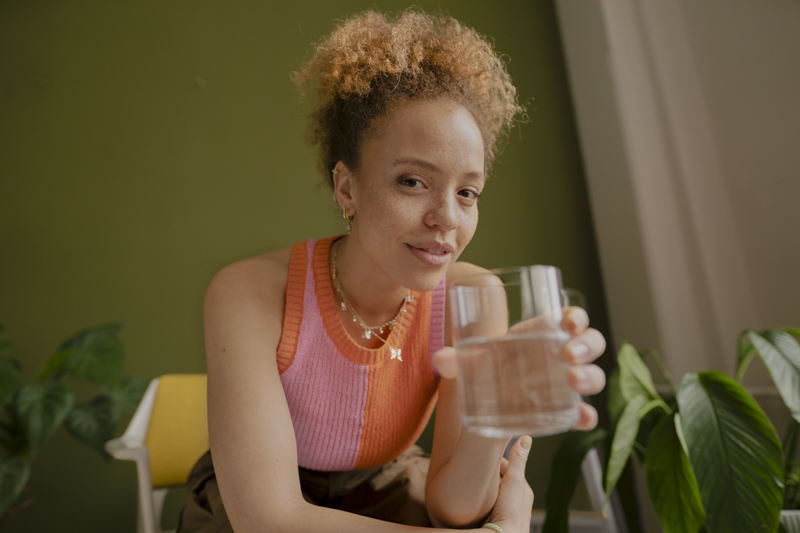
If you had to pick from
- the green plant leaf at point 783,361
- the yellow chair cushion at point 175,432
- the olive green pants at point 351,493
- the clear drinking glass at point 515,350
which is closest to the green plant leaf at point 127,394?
the yellow chair cushion at point 175,432

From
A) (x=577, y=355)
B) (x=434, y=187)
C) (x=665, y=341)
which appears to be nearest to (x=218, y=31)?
(x=434, y=187)

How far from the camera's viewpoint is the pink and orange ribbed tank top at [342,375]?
3.35 feet

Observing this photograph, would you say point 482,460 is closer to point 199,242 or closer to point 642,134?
point 642,134

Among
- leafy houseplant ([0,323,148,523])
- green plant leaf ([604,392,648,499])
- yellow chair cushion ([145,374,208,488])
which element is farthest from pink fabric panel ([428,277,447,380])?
leafy houseplant ([0,323,148,523])

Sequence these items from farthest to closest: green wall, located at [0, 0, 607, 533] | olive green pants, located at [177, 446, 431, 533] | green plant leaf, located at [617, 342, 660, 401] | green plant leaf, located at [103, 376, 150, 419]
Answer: green wall, located at [0, 0, 607, 533] → green plant leaf, located at [103, 376, 150, 419] → green plant leaf, located at [617, 342, 660, 401] → olive green pants, located at [177, 446, 431, 533]

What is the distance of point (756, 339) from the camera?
122cm

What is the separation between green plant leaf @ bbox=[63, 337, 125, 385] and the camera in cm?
169

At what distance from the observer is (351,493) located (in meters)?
1.10

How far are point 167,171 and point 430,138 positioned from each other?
199cm

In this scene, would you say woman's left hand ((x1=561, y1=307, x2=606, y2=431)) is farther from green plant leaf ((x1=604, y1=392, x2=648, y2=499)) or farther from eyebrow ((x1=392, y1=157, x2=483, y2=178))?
green plant leaf ((x1=604, y1=392, x2=648, y2=499))

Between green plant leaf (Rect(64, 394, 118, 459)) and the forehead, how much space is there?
1507 millimetres

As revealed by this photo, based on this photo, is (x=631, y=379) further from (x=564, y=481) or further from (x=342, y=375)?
(x=342, y=375)

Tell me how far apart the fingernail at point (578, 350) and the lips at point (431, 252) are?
0.39 meters

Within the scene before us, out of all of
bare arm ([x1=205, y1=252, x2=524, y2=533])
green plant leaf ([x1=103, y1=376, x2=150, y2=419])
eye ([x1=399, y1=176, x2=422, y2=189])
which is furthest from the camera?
green plant leaf ([x1=103, y1=376, x2=150, y2=419])
